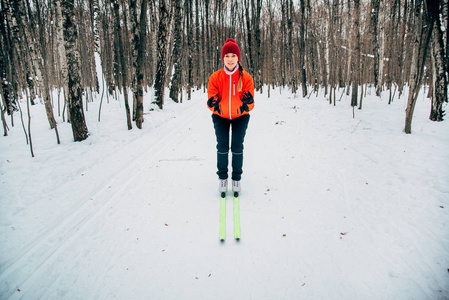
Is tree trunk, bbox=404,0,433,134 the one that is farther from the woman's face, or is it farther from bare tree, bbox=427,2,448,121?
the woman's face

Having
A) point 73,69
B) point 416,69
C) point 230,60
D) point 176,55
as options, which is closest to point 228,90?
point 230,60

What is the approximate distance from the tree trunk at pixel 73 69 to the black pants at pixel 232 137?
14.7ft

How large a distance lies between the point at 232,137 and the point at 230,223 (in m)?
1.22

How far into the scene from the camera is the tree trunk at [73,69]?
5328 millimetres

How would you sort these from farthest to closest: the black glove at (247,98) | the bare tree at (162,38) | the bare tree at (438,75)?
the bare tree at (162,38) < the bare tree at (438,75) < the black glove at (247,98)

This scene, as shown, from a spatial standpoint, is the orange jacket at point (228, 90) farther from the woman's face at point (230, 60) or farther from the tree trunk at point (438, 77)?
the tree trunk at point (438, 77)

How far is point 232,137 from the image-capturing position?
10.5ft

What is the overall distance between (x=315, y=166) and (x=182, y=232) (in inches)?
113

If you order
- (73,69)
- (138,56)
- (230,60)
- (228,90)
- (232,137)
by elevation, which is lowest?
(232,137)

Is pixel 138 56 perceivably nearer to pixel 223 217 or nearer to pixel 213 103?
pixel 213 103

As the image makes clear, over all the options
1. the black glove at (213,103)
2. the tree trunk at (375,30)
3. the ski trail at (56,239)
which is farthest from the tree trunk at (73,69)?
the tree trunk at (375,30)

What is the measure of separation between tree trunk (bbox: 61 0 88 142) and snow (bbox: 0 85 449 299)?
0.79 meters

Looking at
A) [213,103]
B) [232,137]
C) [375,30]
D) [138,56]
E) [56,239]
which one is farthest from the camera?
[375,30]

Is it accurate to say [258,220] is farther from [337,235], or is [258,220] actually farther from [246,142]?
[246,142]
